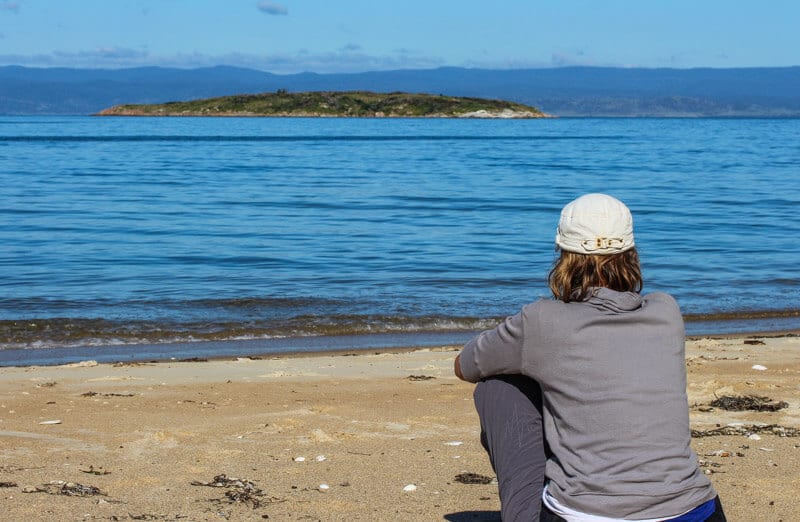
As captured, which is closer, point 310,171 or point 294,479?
point 294,479

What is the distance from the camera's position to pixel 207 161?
4212 cm

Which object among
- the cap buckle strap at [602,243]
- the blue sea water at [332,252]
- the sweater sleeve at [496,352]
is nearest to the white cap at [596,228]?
the cap buckle strap at [602,243]

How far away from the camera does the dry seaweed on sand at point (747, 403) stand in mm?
6492

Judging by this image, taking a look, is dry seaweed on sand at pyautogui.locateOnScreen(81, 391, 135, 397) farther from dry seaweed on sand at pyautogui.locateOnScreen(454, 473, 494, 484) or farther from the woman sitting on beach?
the woman sitting on beach

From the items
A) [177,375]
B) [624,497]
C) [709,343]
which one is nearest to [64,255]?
[177,375]

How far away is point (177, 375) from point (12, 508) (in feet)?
11.5

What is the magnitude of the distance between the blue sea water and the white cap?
7088mm

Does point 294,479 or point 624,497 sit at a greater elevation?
point 624,497

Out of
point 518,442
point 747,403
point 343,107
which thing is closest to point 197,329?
point 747,403

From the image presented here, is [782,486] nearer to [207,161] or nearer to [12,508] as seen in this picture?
[12,508]

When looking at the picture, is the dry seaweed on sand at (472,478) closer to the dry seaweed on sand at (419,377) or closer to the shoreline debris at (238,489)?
the shoreline debris at (238,489)

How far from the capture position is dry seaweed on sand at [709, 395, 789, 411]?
256 inches

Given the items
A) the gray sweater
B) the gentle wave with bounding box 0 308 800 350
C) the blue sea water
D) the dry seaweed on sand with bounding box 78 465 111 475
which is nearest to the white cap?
the gray sweater

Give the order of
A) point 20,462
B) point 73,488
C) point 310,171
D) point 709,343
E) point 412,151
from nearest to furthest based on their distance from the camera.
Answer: point 73,488 < point 20,462 < point 709,343 < point 310,171 < point 412,151
